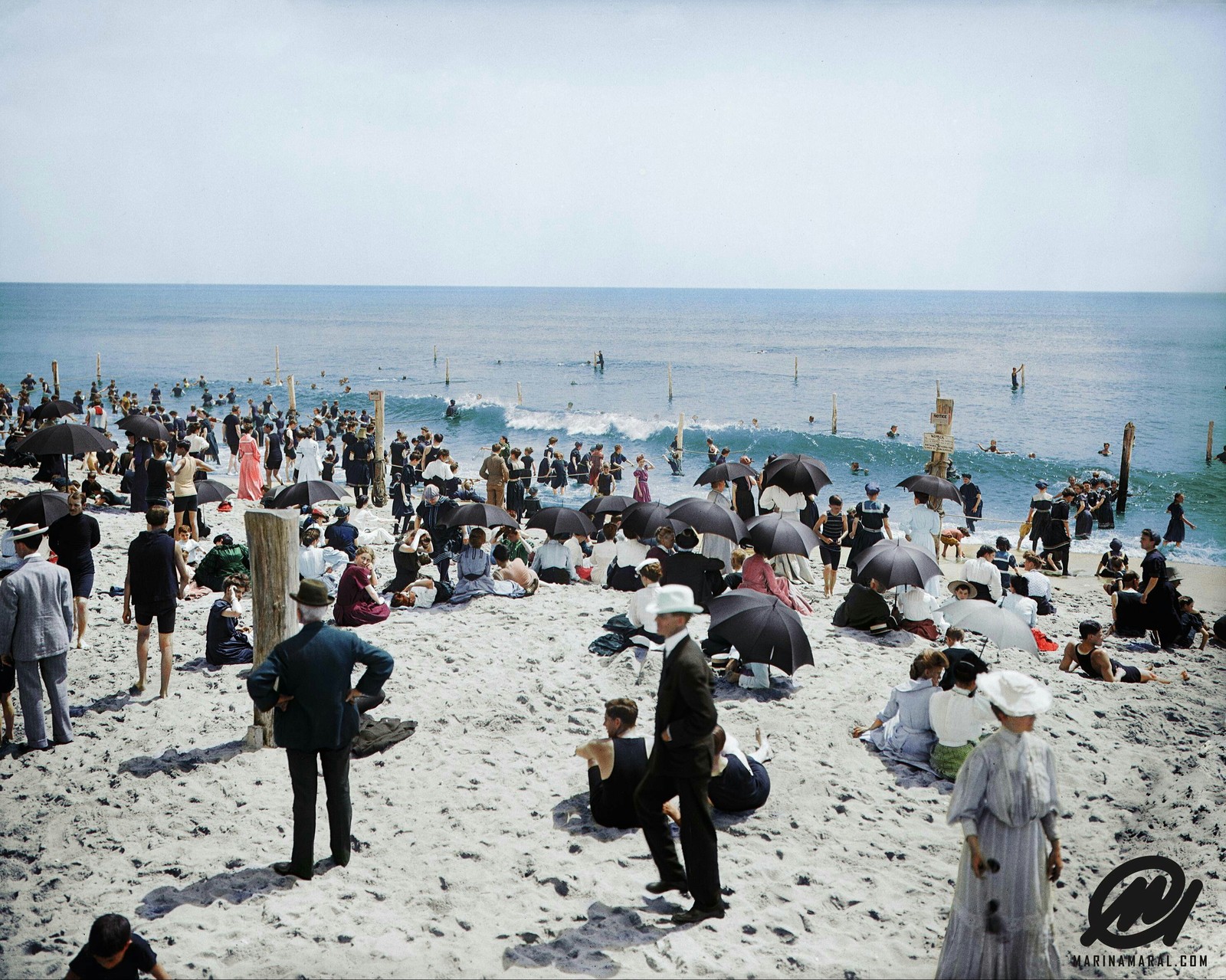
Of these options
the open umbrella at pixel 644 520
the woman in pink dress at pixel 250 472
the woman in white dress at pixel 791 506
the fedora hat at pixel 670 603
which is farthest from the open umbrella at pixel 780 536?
the woman in pink dress at pixel 250 472

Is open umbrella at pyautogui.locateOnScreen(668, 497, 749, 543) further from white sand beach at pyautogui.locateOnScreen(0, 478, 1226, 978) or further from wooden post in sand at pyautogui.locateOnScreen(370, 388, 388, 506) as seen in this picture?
wooden post in sand at pyautogui.locateOnScreen(370, 388, 388, 506)

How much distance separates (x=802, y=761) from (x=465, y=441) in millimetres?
35543

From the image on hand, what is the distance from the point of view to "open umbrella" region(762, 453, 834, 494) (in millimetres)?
12744

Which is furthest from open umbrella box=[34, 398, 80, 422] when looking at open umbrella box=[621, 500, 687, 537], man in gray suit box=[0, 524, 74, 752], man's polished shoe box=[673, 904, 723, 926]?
man's polished shoe box=[673, 904, 723, 926]

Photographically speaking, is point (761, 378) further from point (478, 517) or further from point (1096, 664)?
point (1096, 664)

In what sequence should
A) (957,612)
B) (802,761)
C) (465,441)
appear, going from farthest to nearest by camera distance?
(465,441) → (957,612) → (802,761)

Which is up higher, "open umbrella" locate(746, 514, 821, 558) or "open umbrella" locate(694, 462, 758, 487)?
"open umbrella" locate(694, 462, 758, 487)

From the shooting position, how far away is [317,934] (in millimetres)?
4543

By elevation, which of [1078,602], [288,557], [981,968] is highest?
[288,557]

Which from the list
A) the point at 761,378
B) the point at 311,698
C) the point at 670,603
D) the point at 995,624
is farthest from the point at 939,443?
the point at 761,378

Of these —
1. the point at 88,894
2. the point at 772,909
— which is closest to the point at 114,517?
the point at 88,894

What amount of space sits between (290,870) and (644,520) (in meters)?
7.25

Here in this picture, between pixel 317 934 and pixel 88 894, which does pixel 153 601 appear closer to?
pixel 88 894

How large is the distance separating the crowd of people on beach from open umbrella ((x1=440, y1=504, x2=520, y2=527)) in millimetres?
108
